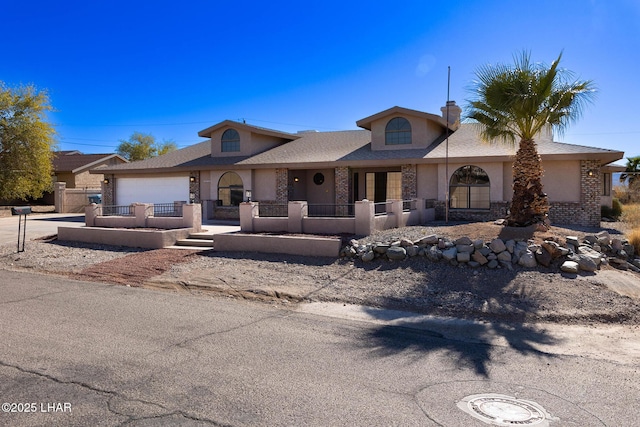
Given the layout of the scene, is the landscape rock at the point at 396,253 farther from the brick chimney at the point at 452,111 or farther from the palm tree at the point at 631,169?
the palm tree at the point at 631,169

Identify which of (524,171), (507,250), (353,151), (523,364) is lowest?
(523,364)

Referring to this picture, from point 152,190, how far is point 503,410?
24.7m

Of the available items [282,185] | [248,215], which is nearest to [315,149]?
[282,185]

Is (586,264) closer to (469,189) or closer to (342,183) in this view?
(469,189)

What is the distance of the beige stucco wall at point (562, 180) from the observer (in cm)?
1781

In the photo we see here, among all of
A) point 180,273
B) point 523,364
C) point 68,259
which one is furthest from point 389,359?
point 68,259

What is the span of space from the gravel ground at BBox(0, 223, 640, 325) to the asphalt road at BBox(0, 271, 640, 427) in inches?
49.8

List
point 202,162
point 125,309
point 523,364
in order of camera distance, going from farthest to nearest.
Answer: point 202,162
point 125,309
point 523,364

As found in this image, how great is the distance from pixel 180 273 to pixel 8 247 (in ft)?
26.1

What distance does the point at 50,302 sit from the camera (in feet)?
26.9

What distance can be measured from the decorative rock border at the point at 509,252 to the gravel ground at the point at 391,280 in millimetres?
174

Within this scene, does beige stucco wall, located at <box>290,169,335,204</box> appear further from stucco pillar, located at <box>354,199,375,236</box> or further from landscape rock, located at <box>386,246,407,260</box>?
landscape rock, located at <box>386,246,407,260</box>

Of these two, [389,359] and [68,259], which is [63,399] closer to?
[389,359]

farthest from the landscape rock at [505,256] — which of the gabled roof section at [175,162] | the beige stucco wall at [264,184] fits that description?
the gabled roof section at [175,162]
